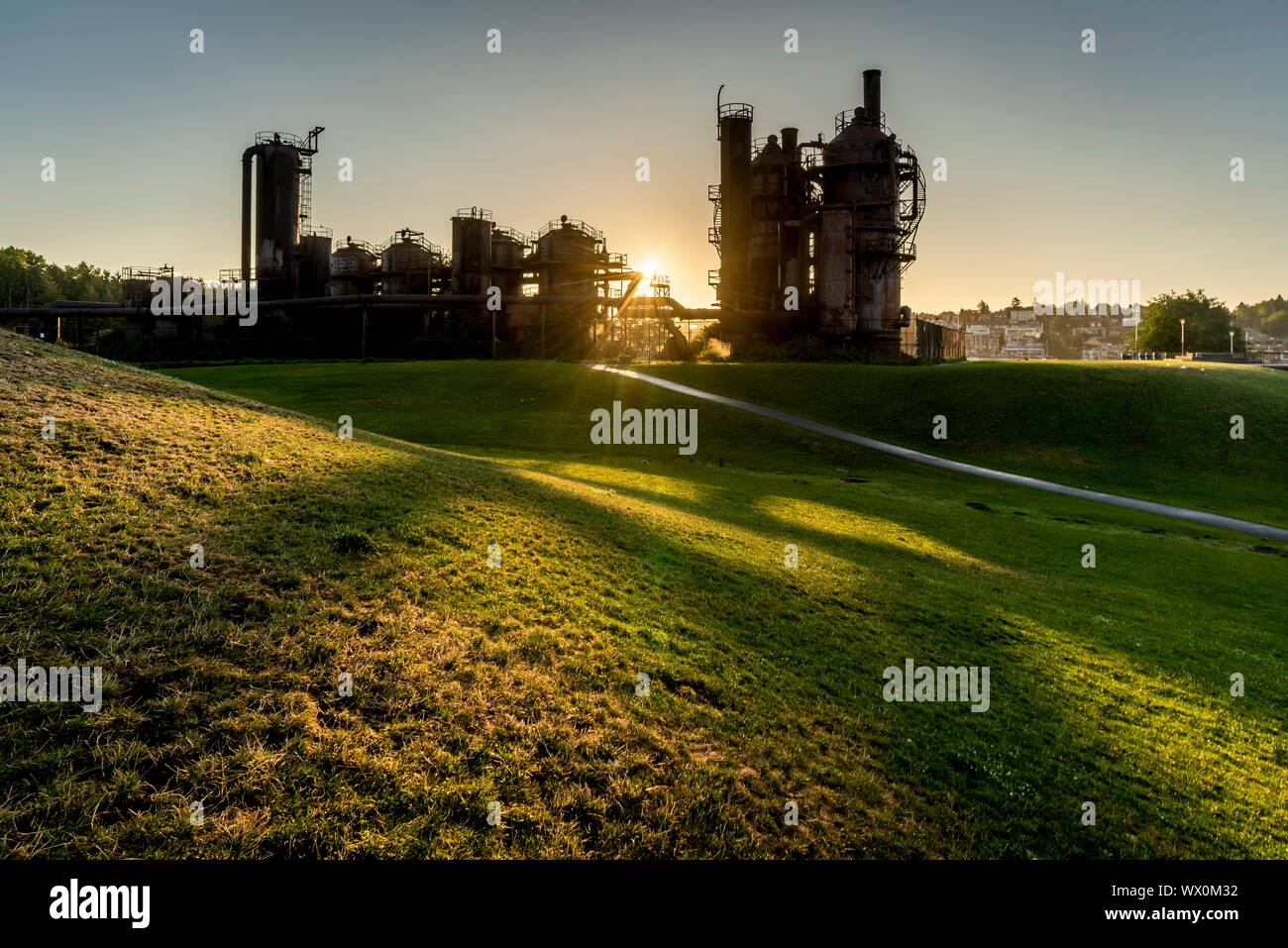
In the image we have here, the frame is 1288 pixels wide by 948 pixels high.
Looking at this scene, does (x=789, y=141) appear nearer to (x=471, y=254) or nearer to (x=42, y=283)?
(x=471, y=254)

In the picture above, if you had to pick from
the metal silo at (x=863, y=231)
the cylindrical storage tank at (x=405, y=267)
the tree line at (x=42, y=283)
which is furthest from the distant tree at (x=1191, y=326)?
the tree line at (x=42, y=283)

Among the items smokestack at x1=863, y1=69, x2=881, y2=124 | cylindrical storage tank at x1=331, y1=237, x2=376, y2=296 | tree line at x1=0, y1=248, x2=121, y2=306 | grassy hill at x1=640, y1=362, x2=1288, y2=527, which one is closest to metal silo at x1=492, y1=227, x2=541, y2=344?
cylindrical storage tank at x1=331, y1=237, x2=376, y2=296

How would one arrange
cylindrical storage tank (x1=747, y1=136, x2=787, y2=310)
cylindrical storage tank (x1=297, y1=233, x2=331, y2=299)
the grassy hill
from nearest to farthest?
1. the grassy hill
2. cylindrical storage tank (x1=747, y1=136, x2=787, y2=310)
3. cylindrical storage tank (x1=297, y1=233, x2=331, y2=299)

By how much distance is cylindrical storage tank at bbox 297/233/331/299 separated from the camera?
74938 mm

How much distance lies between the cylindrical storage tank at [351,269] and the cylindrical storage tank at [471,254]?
446 inches

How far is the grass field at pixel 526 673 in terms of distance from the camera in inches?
200

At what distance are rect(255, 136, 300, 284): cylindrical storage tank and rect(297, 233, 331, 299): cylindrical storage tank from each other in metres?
1.55

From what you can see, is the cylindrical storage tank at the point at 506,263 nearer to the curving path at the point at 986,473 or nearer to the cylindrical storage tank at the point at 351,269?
the cylindrical storage tank at the point at 351,269

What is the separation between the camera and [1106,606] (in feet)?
44.0

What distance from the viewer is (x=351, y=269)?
75.8 m

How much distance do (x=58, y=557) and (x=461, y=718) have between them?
4919mm

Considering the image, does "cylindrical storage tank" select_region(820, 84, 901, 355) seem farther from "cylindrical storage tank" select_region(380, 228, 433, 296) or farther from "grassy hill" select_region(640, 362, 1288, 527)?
"cylindrical storage tank" select_region(380, 228, 433, 296)
